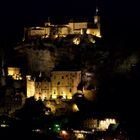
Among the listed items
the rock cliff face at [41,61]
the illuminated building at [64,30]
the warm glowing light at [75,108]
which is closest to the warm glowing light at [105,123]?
the warm glowing light at [75,108]

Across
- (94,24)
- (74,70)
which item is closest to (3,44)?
(94,24)

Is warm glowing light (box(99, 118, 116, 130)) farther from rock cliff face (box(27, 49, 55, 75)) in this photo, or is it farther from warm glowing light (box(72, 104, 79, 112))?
rock cliff face (box(27, 49, 55, 75))

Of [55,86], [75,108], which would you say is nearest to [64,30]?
[55,86]

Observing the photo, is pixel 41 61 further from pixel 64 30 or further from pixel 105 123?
pixel 105 123

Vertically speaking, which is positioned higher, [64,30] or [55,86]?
[64,30]

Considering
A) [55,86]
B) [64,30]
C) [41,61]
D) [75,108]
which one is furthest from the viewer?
[64,30]

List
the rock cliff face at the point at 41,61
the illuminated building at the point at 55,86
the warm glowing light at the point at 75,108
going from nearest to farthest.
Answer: the warm glowing light at the point at 75,108 < the illuminated building at the point at 55,86 < the rock cliff face at the point at 41,61

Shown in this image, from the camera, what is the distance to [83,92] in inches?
2965

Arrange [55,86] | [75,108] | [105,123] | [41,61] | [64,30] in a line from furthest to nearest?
[64,30] → [41,61] → [55,86] → [75,108] → [105,123]

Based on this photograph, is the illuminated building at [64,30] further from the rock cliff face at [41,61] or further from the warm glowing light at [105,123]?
the warm glowing light at [105,123]

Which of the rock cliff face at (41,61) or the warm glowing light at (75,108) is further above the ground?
the rock cliff face at (41,61)

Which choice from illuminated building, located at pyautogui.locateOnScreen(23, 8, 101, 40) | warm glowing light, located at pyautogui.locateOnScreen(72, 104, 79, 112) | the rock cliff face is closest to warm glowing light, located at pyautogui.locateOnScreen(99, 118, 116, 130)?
warm glowing light, located at pyautogui.locateOnScreen(72, 104, 79, 112)

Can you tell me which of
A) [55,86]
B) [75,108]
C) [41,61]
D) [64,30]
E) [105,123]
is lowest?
[105,123]

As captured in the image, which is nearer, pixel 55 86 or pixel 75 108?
pixel 75 108
